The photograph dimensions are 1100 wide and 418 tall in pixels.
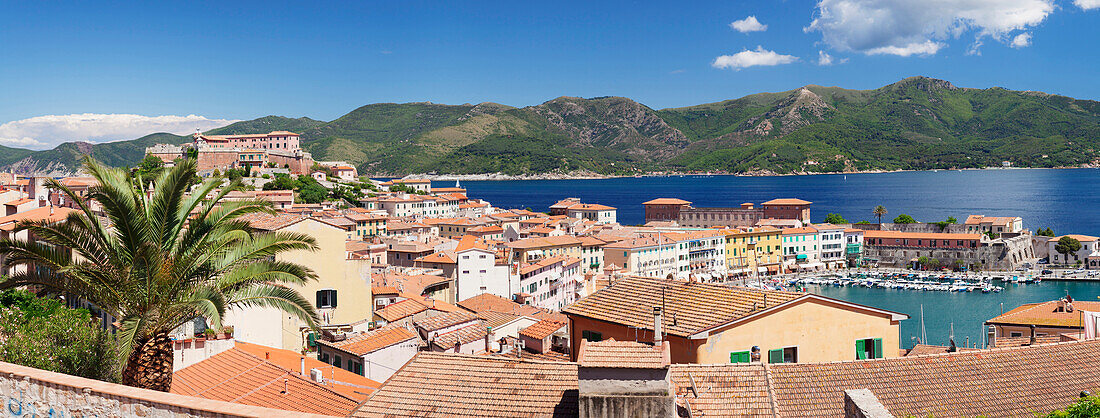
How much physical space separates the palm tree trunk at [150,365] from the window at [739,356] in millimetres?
6653

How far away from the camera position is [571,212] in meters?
114

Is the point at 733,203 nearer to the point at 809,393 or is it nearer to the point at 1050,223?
the point at 1050,223

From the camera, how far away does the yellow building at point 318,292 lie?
1723 cm

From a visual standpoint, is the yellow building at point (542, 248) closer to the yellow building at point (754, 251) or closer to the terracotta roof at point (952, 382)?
the yellow building at point (754, 251)

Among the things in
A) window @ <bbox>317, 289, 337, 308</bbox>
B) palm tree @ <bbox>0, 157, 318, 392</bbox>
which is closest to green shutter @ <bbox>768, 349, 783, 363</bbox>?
palm tree @ <bbox>0, 157, 318, 392</bbox>

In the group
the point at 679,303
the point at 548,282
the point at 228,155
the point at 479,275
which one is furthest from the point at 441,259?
the point at 228,155

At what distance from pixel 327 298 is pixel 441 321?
307cm

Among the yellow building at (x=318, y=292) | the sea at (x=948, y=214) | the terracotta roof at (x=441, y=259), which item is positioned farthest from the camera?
the sea at (x=948, y=214)

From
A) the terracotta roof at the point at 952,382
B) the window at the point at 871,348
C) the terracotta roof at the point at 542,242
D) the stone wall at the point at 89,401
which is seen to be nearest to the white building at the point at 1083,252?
the terracotta roof at the point at 542,242

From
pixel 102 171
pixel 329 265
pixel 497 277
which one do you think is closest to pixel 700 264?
pixel 497 277

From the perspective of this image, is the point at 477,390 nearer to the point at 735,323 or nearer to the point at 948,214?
the point at 735,323

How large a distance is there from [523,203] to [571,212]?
6061cm

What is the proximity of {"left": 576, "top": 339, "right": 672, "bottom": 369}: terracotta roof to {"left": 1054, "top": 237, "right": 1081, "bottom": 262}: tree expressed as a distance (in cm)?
9318

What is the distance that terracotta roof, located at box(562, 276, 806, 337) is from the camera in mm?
10516
